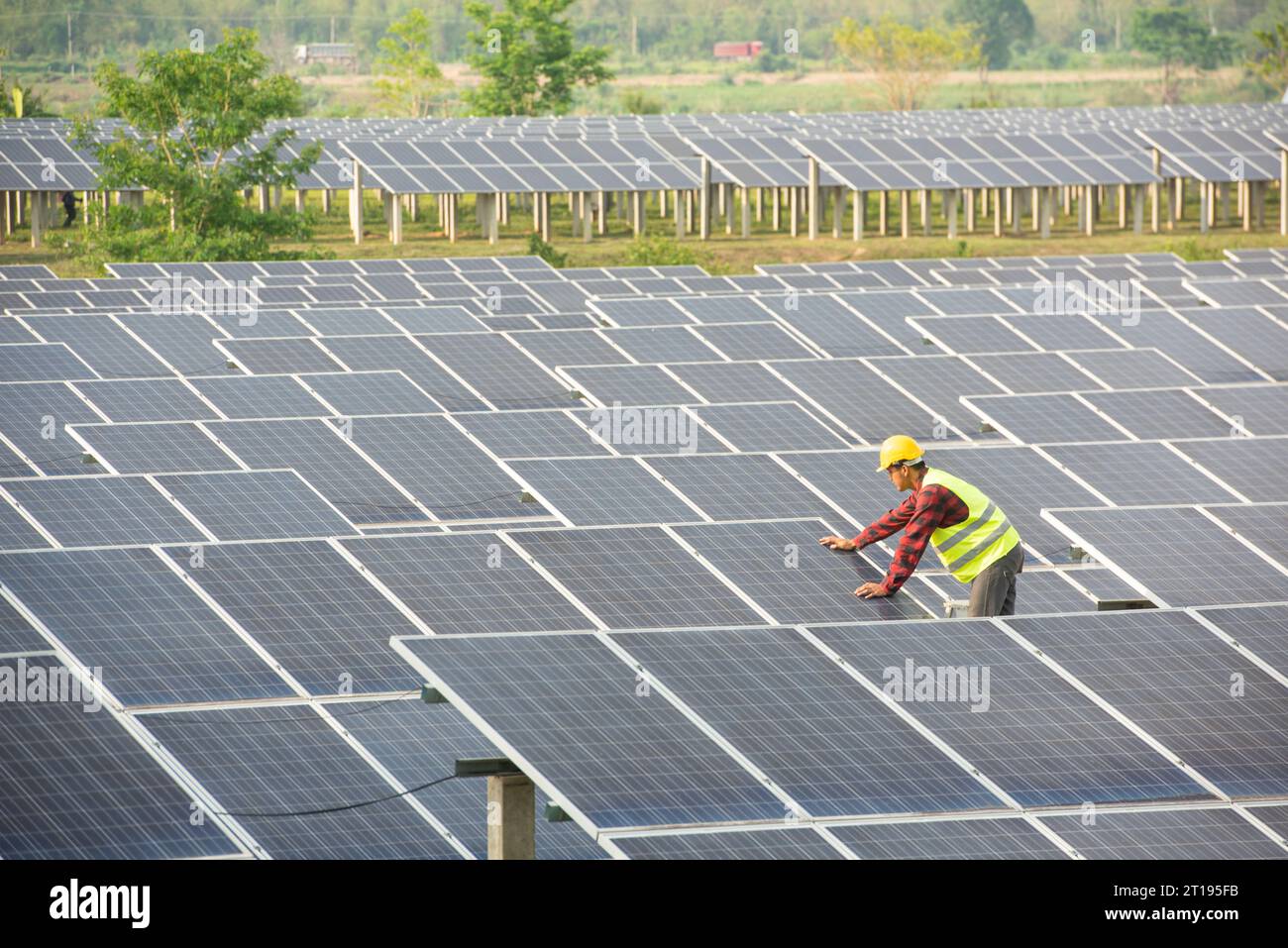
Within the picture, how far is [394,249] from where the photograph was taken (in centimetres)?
7762

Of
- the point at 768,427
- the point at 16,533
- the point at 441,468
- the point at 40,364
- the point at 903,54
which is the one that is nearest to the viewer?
the point at 16,533

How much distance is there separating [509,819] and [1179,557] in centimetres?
778

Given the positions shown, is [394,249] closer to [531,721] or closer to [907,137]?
[907,137]

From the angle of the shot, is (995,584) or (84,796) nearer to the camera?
(84,796)

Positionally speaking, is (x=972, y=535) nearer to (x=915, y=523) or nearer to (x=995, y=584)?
(x=995, y=584)

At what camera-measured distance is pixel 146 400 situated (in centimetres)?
2634

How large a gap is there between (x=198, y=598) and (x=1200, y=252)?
66.4 meters

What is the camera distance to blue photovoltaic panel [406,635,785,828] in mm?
9945

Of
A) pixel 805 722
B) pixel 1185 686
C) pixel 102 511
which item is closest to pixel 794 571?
pixel 1185 686

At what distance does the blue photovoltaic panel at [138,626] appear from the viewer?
13.3 meters

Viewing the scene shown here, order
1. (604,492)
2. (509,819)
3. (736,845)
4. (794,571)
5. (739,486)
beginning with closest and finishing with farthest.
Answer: (736,845)
(509,819)
(794,571)
(604,492)
(739,486)

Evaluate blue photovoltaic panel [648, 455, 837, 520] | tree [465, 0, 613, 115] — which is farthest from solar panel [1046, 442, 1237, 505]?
tree [465, 0, 613, 115]

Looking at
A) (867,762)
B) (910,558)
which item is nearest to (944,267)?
(910,558)

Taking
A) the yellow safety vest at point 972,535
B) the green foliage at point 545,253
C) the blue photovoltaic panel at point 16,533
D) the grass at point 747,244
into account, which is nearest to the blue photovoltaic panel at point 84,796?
the yellow safety vest at point 972,535
